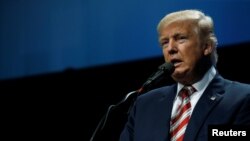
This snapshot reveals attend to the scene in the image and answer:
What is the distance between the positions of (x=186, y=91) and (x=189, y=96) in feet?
0.12

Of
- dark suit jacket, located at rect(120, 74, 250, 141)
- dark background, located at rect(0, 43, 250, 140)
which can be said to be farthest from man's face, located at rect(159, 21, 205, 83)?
dark background, located at rect(0, 43, 250, 140)

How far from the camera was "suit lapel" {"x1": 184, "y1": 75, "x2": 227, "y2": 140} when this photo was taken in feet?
7.07

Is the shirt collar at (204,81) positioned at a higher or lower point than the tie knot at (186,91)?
higher

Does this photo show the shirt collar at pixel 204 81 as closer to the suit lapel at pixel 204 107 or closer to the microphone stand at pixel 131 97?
the suit lapel at pixel 204 107

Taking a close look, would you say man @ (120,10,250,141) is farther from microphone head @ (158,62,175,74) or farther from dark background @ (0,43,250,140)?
dark background @ (0,43,250,140)

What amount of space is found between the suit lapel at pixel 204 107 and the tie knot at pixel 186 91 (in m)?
0.08

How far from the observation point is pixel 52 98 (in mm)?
3850

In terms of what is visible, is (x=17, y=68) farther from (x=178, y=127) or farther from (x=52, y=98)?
(x=178, y=127)

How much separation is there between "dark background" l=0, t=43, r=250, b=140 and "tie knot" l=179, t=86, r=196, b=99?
2.94ft

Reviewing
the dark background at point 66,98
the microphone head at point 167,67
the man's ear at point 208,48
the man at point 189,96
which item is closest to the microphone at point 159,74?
the microphone head at point 167,67

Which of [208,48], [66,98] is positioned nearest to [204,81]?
[208,48]

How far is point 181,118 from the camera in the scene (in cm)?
227

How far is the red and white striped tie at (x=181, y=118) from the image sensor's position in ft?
7.30

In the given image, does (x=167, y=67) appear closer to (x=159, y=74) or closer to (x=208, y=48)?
(x=159, y=74)
